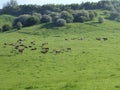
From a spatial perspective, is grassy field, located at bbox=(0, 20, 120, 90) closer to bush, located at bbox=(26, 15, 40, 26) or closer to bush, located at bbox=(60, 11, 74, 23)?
bush, located at bbox=(60, 11, 74, 23)

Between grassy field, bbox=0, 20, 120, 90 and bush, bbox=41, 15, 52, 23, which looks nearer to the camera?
grassy field, bbox=0, 20, 120, 90

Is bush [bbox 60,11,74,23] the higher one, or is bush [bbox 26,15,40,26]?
bush [bbox 60,11,74,23]

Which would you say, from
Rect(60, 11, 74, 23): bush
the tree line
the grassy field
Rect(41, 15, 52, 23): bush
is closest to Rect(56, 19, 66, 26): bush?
Rect(60, 11, 74, 23): bush

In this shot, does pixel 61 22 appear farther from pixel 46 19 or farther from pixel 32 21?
pixel 32 21

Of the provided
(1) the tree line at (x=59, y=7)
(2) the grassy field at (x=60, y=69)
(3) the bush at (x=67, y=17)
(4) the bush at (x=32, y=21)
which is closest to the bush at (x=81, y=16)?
(3) the bush at (x=67, y=17)

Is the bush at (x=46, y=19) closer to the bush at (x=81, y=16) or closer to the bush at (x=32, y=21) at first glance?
the bush at (x=32, y=21)

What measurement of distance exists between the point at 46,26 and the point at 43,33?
28.3 feet

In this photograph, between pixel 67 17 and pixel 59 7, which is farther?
pixel 59 7

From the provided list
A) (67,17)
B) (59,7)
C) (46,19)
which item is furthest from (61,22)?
(59,7)

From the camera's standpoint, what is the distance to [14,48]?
54344 mm

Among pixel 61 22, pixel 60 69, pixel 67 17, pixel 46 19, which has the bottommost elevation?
pixel 46 19

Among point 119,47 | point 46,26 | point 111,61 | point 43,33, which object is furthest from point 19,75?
point 46,26

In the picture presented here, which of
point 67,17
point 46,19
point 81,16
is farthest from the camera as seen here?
point 46,19

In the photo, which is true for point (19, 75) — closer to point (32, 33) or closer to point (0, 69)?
point (0, 69)
